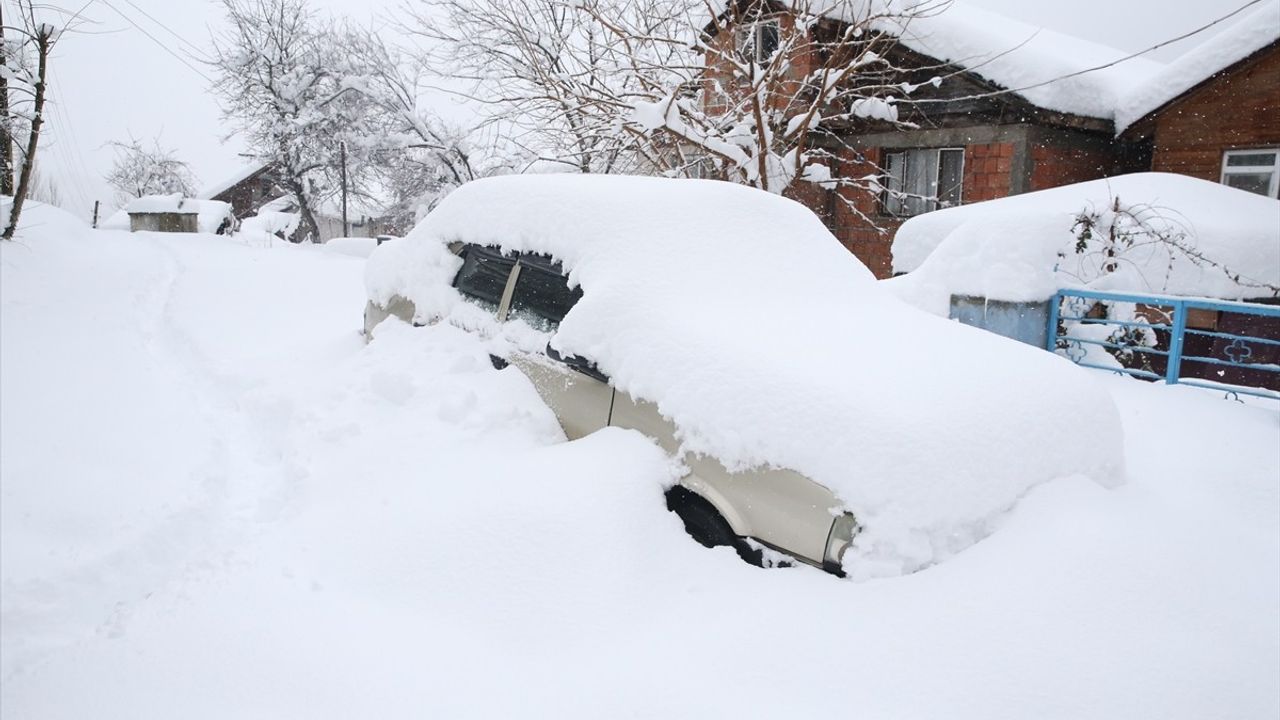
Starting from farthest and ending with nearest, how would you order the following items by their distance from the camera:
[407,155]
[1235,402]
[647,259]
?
[407,155] → [1235,402] → [647,259]

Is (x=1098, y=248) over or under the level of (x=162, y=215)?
under

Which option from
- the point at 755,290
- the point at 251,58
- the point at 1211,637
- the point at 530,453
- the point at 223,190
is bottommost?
the point at 1211,637

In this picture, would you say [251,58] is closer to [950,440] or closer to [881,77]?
[881,77]

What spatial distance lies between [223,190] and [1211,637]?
46.9 m

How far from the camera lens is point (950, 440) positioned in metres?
2.79

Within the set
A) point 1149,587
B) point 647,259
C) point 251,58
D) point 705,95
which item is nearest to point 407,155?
point 251,58

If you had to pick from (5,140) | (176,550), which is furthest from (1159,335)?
(5,140)

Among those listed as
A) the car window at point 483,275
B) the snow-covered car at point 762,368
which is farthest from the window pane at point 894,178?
the car window at point 483,275

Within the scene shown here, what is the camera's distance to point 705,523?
3152 millimetres

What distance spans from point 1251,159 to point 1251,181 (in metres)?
0.38

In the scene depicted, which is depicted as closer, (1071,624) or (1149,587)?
(1071,624)

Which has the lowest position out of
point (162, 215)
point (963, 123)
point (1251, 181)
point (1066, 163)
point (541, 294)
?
point (541, 294)

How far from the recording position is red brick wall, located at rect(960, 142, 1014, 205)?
510 inches

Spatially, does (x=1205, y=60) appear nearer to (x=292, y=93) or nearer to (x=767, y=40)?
(x=767, y=40)
